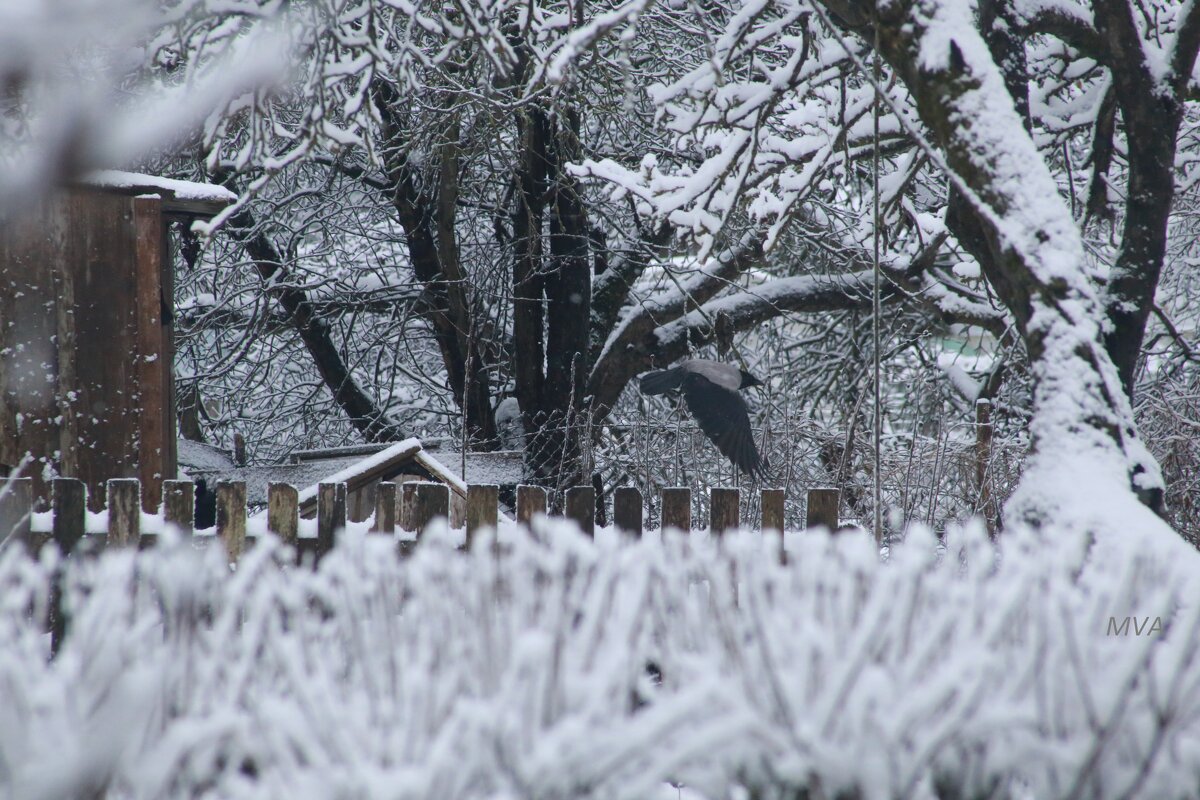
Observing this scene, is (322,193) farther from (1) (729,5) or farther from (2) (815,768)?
(2) (815,768)

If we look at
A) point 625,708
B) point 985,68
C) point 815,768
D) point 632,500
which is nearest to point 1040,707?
point 815,768

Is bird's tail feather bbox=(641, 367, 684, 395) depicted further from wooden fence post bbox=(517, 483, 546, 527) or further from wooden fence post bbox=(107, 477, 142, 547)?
wooden fence post bbox=(107, 477, 142, 547)

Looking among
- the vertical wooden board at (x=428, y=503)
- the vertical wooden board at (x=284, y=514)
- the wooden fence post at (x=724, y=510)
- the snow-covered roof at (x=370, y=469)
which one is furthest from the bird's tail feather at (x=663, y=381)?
the vertical wooden board at (x=284, y=514)

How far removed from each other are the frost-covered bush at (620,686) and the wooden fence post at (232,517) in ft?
9.16

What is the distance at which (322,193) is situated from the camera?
8.55 meters

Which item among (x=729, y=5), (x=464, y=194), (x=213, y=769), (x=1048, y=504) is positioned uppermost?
(x=729, y=5)

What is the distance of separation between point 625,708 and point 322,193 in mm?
7781

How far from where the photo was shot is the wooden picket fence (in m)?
4.25

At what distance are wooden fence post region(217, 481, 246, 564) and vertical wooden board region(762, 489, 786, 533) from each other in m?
2.27

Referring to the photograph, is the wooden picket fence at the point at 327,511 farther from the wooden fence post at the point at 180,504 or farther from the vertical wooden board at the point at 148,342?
the vertical wooden board at the point at 148,342

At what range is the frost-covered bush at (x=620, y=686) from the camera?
1354mm

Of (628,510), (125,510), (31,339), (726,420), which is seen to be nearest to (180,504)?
(125,510)

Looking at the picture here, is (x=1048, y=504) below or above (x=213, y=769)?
above

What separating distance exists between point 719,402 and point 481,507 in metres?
1.73
